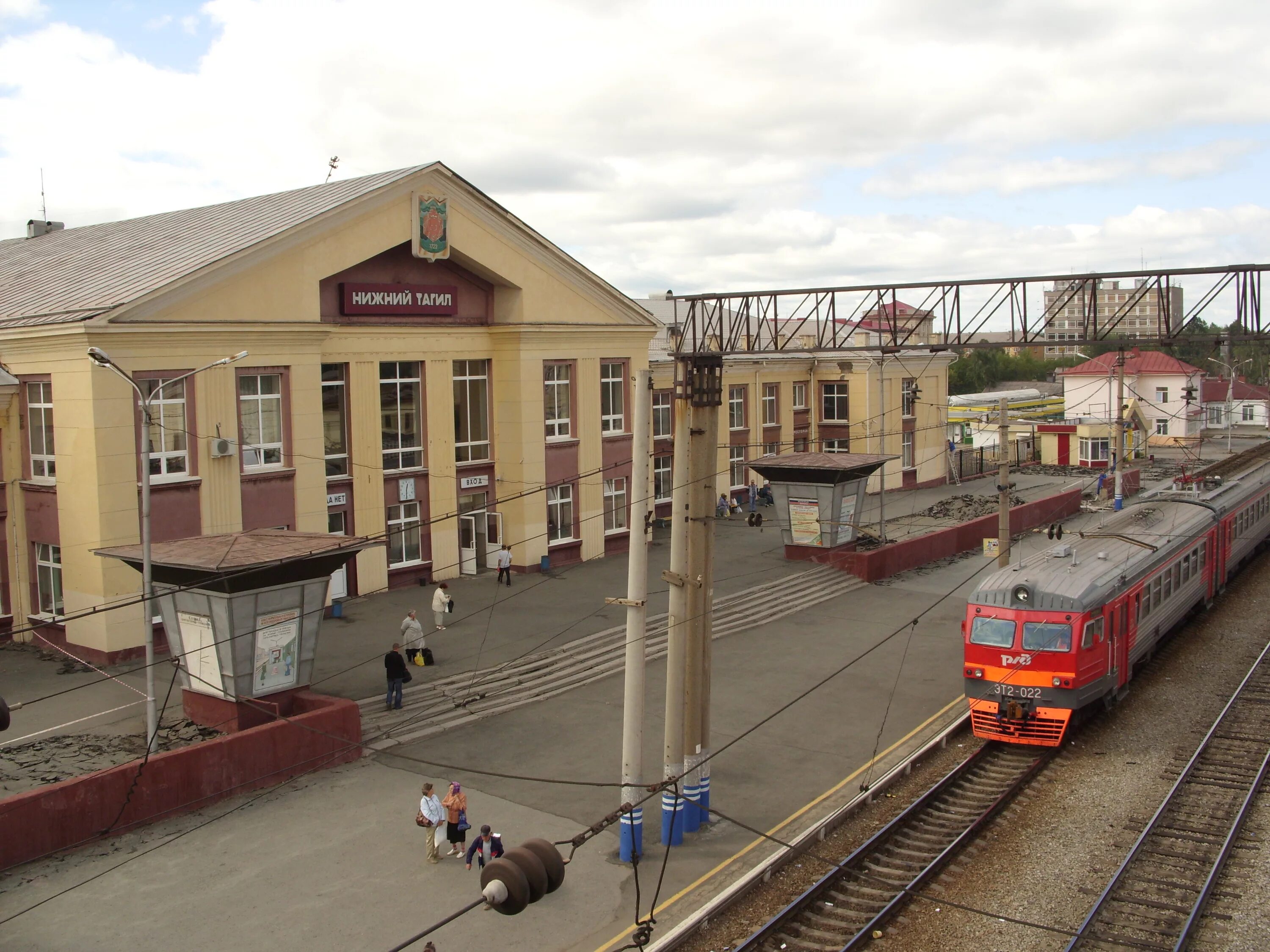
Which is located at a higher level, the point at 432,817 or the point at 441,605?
the point at 441,605

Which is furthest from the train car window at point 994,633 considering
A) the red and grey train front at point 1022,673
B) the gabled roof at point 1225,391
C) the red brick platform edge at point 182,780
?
the gabled roof at point 1225,391

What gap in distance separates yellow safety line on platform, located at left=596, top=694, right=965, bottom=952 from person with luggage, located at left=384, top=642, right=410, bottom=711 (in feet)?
24.3

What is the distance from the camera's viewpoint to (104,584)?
23016mm

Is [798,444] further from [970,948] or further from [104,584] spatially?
[970,948]

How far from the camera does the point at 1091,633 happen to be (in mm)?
19062

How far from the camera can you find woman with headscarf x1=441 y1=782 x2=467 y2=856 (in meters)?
15.2

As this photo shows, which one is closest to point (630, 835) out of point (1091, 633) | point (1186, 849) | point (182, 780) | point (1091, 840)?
point (1091, 840)

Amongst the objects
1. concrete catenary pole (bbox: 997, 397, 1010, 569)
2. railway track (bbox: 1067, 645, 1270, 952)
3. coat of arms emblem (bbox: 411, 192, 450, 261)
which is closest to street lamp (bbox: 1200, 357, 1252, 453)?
concrete catenary pole (bbox: 997, 397, 1010, 569)

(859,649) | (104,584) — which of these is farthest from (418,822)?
(859,649)

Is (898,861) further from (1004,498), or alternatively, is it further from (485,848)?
(1004,498)

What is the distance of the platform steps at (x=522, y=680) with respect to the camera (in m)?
20.7

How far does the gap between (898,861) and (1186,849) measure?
3.94m

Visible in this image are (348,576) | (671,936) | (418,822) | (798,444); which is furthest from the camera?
(798,444)

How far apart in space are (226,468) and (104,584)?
12.1ft
